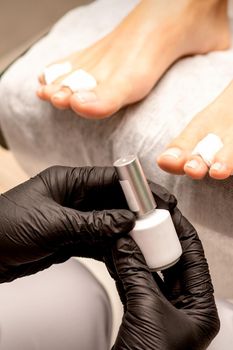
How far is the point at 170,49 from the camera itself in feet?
3.38

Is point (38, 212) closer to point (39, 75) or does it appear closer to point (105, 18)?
→ point (39, 75)

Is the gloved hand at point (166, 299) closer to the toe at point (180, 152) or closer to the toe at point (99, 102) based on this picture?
the toe at point (180, 152)

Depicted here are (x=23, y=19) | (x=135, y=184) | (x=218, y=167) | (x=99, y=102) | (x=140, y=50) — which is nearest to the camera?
(x=135, y=184)

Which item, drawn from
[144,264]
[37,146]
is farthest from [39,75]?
[144,264]

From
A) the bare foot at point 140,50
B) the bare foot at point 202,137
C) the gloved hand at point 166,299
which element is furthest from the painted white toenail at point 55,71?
the gloved hand at point 166,299

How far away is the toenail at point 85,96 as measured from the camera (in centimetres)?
94

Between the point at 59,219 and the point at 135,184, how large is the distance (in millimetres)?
120

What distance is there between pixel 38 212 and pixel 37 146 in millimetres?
444

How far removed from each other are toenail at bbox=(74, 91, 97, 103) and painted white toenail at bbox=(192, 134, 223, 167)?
216 mm

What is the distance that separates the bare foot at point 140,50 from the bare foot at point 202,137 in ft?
0.47

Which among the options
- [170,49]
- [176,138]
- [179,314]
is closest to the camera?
[179,314]

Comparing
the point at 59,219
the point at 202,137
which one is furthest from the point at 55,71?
the point at 59,219

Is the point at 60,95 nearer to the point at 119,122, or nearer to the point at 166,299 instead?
the point at 119,122

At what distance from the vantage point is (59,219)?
662 mm
